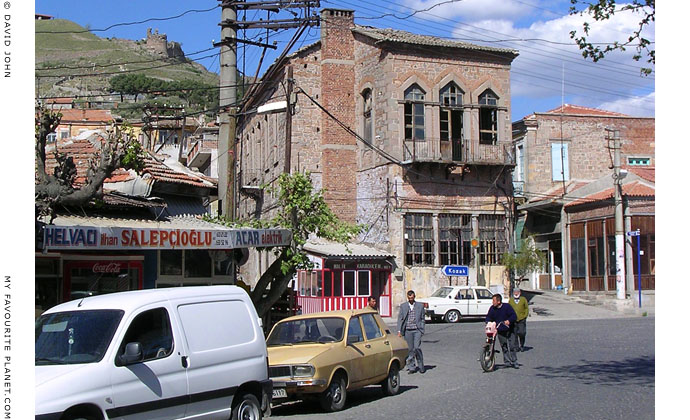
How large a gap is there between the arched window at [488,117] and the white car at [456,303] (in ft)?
29.9

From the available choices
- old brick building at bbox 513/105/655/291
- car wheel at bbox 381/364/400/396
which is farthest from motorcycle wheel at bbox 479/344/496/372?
old brick building at bbox 513/105/655/291

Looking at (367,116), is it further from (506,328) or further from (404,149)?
(506,328)

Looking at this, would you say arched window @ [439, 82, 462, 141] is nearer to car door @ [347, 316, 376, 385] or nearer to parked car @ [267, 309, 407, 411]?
parked car @ [267, 309, 407, 411]

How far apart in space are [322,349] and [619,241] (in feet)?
97.1

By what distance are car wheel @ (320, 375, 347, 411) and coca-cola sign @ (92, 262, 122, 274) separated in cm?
705

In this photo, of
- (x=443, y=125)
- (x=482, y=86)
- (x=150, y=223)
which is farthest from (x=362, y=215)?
(x=150, y=223)

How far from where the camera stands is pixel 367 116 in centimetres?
4222

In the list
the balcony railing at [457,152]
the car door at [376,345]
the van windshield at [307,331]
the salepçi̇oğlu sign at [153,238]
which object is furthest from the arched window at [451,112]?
the van windshield at [307,331]

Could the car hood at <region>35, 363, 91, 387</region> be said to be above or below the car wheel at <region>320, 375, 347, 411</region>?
above

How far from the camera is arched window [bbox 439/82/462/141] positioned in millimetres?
40844

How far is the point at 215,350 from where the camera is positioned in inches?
402

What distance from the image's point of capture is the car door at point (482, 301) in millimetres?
35750

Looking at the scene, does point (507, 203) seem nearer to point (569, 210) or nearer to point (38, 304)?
point (569, 210)

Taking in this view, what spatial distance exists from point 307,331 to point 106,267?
6.13m
